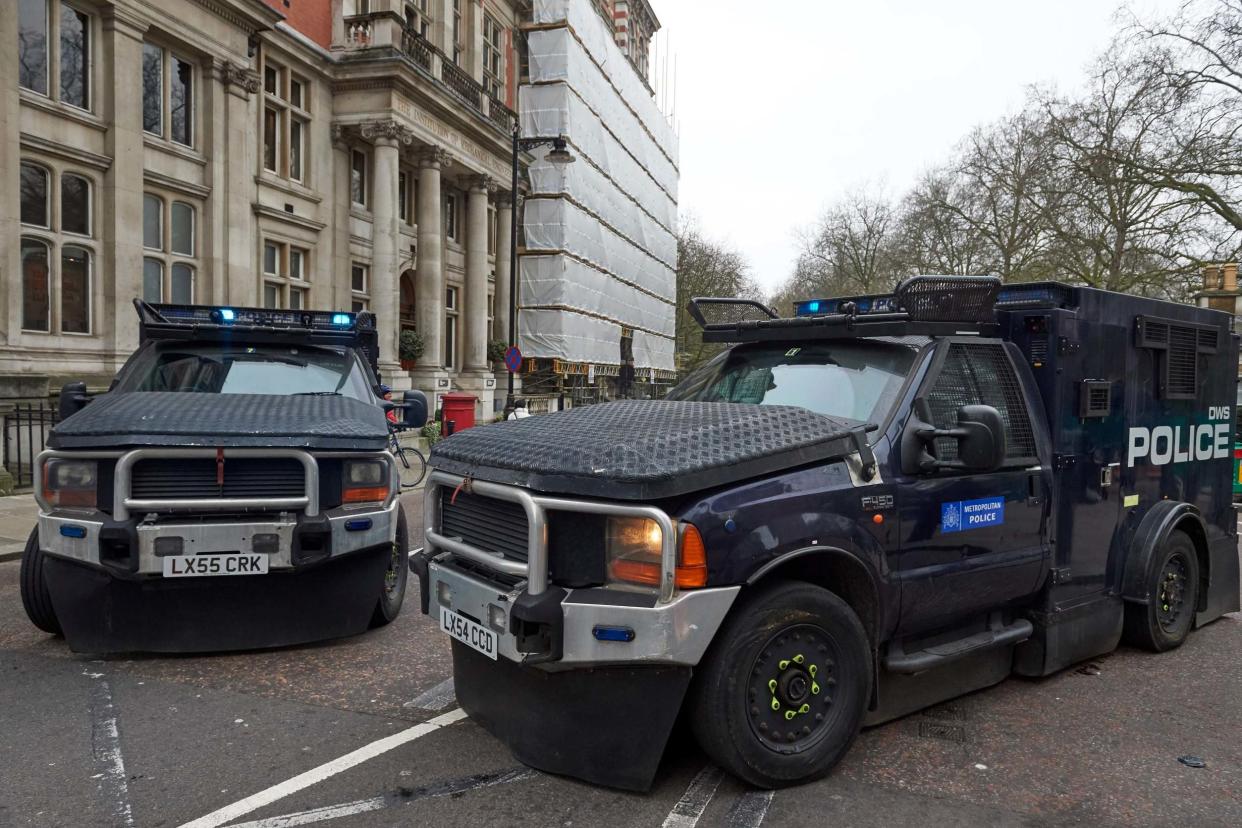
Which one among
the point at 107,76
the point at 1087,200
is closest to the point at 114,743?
the point at 107,76

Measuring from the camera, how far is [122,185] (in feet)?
52.5

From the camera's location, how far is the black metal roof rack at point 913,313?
4.40 m

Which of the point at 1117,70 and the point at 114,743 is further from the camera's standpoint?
the point at 1117,70

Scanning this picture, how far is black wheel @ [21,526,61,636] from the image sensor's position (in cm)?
551

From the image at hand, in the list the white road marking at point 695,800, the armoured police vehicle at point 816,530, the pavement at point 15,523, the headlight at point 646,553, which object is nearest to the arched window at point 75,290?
the pavement at point 15,523

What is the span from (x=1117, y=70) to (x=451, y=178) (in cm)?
1996

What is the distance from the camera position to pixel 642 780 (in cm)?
343

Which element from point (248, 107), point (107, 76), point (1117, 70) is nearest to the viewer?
point (107, 76)

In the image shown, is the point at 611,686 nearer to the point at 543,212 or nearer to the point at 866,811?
the point at 866,811

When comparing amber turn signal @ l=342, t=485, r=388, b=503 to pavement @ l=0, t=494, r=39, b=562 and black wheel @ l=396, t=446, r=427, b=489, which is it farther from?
black wheel @ l=396, t=446, r=427, b=489

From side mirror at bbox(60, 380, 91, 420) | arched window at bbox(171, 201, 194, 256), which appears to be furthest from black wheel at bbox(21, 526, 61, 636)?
arched window at bbox(171, 201, 194, 256)

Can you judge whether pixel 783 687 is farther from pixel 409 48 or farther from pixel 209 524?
pixel 409 48

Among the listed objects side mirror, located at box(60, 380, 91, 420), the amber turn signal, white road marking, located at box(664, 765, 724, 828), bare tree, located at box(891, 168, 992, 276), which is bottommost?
white road marking, located at box(664, 765, 724, 828)

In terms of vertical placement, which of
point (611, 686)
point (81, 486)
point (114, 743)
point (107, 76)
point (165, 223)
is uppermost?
point (107, 76)
